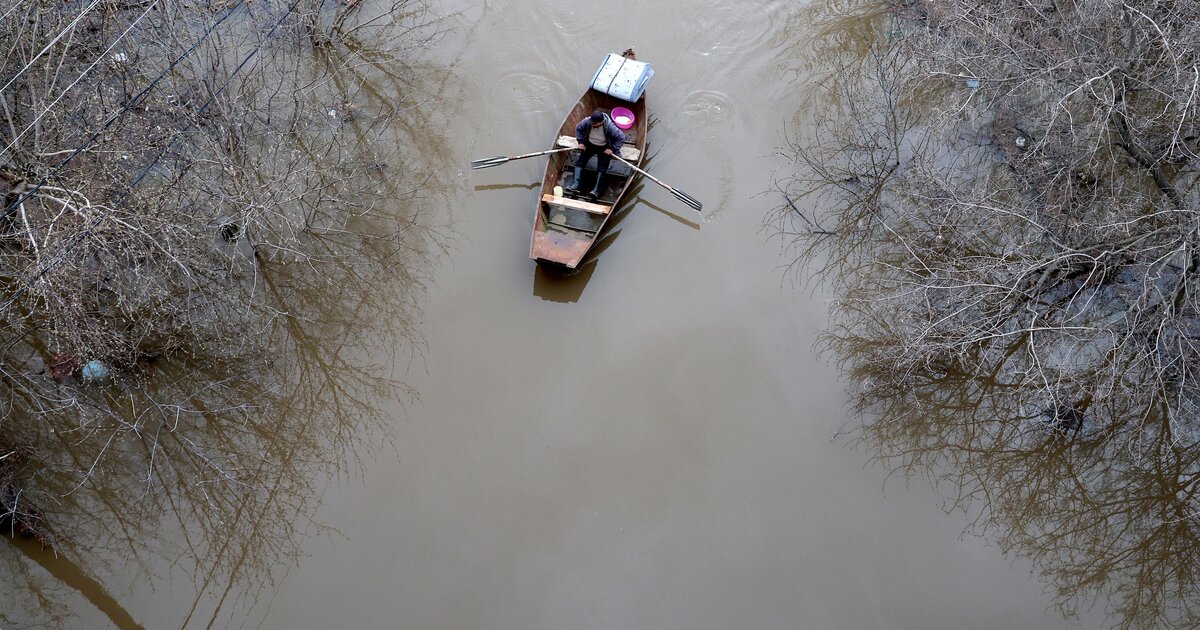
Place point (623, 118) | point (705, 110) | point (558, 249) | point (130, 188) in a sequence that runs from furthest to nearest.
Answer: point (705, 110), point (623, 118), point (558, 249), point (130, 188)

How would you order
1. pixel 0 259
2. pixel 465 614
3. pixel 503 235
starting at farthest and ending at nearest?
1. pixel 503 235
2. pixel 0 259
3. pixel 465 614

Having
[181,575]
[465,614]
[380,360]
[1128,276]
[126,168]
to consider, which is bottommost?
[181,575]

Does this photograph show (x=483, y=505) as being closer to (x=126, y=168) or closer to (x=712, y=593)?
(x=712, y=593)

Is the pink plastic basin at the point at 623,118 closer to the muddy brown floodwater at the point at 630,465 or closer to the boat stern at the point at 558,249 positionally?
the muddy brown floodwater at the point at 630,465

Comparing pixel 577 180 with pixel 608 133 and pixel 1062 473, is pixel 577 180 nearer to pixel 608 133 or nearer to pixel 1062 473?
pixel 608 133

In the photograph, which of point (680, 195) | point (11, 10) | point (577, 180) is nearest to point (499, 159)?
point (577, 180)

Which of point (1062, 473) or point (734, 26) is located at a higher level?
point (734, 26)

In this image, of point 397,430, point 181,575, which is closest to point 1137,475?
point 397,430
